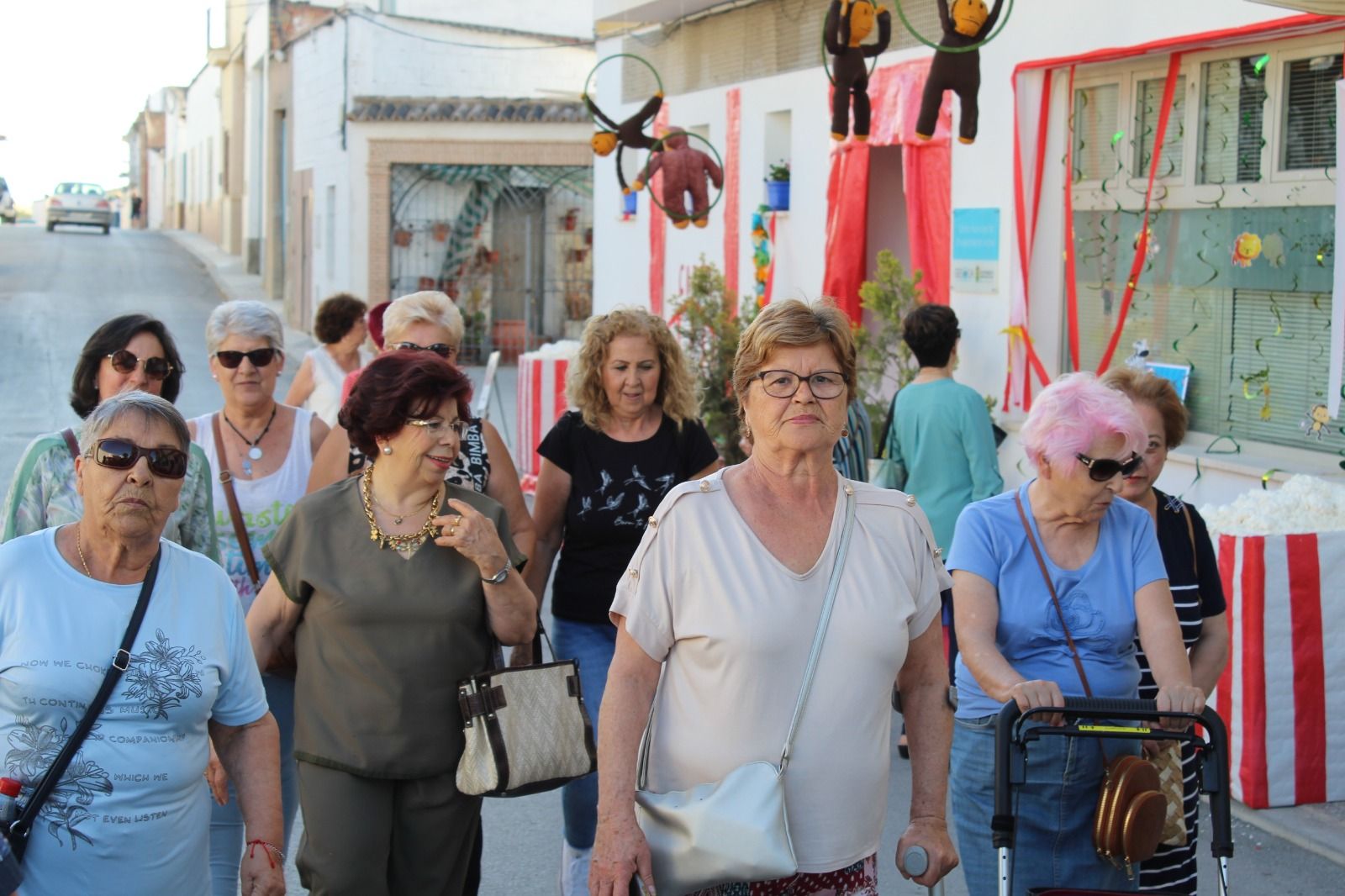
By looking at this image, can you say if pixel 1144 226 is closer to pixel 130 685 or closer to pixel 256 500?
pixel 256 500

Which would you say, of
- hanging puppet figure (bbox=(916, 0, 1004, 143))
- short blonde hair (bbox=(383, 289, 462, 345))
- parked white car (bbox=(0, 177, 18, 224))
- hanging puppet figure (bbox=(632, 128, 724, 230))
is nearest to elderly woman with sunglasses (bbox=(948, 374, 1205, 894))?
short blonde hair (bbox=(383, 289, 462, 345))

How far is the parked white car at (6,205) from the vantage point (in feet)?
231

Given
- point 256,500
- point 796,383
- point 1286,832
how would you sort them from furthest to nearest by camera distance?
point 1286,832 < point 256,500 < point 796,383

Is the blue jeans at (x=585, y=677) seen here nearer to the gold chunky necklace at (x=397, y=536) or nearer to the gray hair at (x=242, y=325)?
the gold chunky necklace at (x=397, y=536)

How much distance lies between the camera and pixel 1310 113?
24.8 feet

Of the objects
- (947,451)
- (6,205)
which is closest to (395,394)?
(947,451)

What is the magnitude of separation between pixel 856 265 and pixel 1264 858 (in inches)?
265

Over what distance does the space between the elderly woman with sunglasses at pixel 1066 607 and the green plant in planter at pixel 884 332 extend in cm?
598

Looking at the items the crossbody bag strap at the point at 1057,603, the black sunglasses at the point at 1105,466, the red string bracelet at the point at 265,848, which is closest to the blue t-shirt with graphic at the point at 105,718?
the red string bracelet at the point at 265,848

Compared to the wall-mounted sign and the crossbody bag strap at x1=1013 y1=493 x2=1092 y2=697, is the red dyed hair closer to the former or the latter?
the crossbody bag strap at x1=1013 y1=493 x2=1092 y2=697

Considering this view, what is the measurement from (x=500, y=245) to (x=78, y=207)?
32338mm

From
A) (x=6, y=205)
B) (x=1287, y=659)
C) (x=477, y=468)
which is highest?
(x=6, y=205)

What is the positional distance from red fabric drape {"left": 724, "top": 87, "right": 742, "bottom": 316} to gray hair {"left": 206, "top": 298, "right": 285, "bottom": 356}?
853cm

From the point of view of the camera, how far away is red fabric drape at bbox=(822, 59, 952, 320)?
33.9 feet
